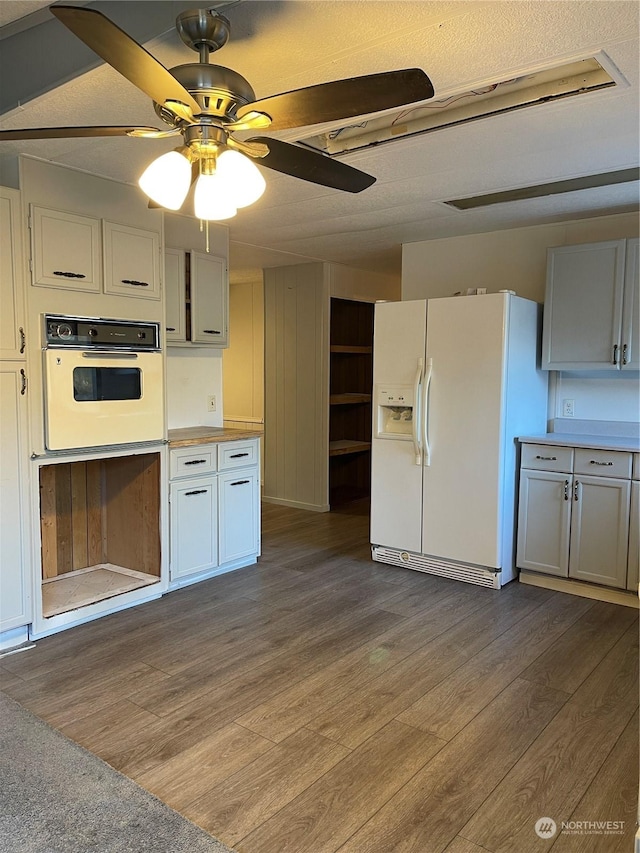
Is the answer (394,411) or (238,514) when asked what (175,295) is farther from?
(394,411)

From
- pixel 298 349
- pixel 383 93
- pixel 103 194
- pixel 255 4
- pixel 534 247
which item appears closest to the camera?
pixel 383 93

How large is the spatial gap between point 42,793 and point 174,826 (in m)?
0.49

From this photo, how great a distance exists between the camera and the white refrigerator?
3.91m

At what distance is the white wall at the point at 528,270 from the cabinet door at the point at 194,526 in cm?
234

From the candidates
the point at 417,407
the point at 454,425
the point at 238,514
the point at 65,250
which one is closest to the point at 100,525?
the point at 238,514

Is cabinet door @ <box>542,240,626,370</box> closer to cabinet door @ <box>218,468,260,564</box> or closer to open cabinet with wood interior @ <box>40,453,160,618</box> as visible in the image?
cabinet door @ <box>218,468,260,564</box>

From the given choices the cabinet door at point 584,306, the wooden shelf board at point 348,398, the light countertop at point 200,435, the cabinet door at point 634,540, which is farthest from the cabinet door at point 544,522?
the wooden shelf board at point 348,398

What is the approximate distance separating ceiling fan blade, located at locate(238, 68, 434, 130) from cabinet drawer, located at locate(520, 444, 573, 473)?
2756 mm

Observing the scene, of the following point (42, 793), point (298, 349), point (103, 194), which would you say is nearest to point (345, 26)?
point (103, 194)

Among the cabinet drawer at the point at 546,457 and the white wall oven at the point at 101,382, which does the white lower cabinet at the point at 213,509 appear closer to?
the white wall oven at the point at 101,382

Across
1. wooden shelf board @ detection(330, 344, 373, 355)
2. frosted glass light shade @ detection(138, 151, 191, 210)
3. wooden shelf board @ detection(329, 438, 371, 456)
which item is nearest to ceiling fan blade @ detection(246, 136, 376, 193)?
frosted glass light shade @ detection(138, 151, 191, 210)

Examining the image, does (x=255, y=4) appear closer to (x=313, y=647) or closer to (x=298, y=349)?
(x=313, y=647)

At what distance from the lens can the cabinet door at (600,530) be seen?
364 centimetres

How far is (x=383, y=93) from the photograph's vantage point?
1550 millimetres
